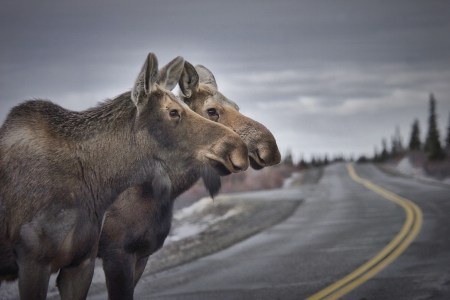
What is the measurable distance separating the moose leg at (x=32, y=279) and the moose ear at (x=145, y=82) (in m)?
1.55

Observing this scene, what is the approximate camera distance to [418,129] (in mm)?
90188

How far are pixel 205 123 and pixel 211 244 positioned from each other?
956cm

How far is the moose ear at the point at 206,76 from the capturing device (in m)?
8.39

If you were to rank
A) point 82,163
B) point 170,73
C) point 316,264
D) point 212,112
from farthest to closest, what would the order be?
point 316,264, point 212,112, point 170,73, point 82,163

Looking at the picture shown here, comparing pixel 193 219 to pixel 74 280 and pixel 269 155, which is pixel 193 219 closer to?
pixel 269 155

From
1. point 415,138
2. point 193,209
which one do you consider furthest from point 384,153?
point 193,209

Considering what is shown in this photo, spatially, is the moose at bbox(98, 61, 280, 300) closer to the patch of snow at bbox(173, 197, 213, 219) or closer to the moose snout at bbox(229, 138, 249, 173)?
the moose snout at bbox(229, 138, 249, 173)

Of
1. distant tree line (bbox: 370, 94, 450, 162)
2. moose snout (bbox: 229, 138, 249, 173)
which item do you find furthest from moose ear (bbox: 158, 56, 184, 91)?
distant tree line (bbox: 370, 94, 450, 162)

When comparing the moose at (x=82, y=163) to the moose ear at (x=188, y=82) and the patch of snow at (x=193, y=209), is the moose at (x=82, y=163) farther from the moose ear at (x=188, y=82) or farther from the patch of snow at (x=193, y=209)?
the patch of snow at (x=193, y=209)

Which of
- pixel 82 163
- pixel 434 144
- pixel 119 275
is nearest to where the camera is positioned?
pixel 82 163

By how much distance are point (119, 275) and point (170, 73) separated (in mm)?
1943

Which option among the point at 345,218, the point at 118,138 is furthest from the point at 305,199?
the point at 118,138

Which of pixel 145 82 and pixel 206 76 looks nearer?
pixel 145 82

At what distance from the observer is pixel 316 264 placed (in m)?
12.4
